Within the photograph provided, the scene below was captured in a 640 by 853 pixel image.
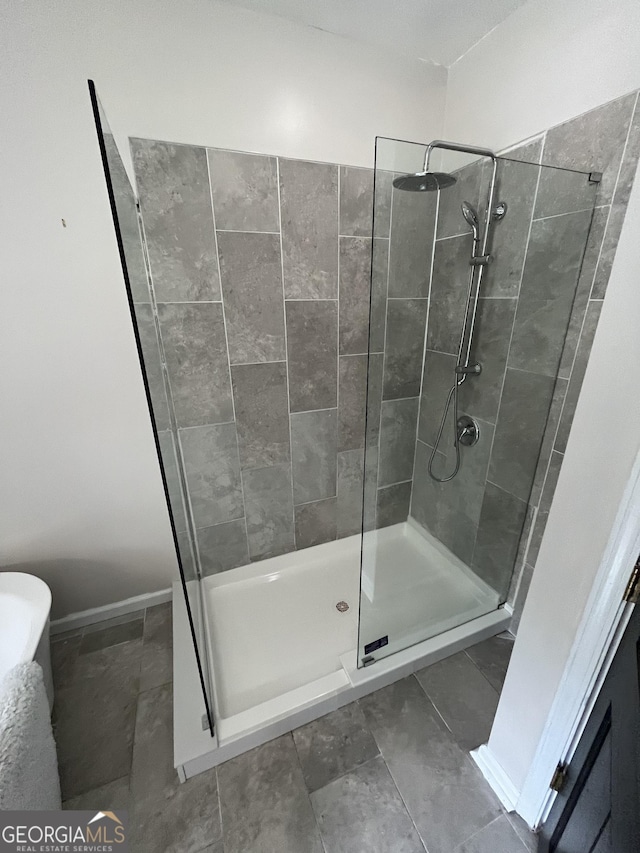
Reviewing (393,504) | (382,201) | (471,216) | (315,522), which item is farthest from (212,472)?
(471,216)

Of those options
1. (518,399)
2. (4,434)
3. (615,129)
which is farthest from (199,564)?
(615,129)

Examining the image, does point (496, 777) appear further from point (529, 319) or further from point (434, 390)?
point (529, 319)

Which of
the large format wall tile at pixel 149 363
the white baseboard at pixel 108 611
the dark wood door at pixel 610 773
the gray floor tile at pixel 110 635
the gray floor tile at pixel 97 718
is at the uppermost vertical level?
the large format wall tile at pixel 149 363

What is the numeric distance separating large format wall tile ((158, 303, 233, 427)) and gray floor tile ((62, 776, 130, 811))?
1.27m

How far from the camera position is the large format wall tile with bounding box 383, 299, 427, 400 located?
5.51ft

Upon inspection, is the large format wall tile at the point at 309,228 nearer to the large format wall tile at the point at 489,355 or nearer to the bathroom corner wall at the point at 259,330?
the bathroom corner wall at the point at 259,330

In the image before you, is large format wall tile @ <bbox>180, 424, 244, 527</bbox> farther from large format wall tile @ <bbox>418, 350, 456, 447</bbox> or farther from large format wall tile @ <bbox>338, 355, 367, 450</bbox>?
large format wall tile @ <bbox>418, 350, 456, 447</bbox>

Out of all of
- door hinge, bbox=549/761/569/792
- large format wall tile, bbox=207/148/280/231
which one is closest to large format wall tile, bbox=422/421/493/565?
door hinge, bbox=549/761/569/792

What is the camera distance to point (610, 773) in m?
0.72

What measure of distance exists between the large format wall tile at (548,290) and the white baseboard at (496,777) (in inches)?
53.6

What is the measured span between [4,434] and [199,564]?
3.33 feet

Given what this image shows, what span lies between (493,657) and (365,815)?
2.67ft

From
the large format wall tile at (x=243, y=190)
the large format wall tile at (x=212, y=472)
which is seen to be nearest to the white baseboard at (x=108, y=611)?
the large format wall tile at (x=212, y=472)

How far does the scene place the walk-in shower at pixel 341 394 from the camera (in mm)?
1321
